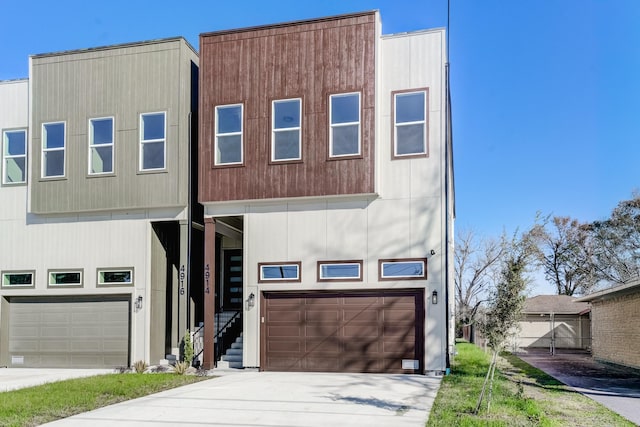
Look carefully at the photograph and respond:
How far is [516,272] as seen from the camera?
9.17 meters

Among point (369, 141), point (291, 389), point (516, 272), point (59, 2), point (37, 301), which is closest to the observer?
point (516, 272)

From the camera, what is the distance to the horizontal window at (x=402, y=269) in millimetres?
14055

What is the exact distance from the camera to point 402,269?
14.2 meters

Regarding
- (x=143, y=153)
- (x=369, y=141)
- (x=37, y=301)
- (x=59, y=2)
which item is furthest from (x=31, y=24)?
(x=369, y=141)

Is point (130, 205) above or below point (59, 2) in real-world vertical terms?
below

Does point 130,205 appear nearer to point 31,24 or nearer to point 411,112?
point 31,24

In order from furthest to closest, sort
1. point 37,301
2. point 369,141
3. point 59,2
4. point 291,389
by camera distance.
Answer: point 37,301, point 59,2, point 369,141, point 291,389

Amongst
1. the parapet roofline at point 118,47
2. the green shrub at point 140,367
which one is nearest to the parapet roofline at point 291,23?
the parapet roofline at point 118,47

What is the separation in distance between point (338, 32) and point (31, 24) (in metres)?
7.94

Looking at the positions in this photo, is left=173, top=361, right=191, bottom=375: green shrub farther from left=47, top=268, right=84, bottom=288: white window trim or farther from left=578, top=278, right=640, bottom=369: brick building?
left=578, top=278, right=640, bottom=369: brick building

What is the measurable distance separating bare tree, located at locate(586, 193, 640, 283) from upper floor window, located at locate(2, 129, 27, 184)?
35.1 metres

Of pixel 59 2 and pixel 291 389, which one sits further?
pixel 59 2

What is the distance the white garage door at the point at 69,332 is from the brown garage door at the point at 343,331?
4015mm

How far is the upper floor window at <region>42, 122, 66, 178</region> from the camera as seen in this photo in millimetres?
16609
